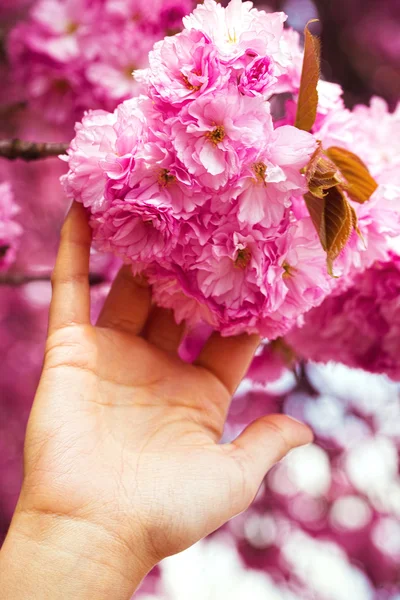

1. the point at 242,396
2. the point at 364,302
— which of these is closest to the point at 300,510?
the point at 242,396

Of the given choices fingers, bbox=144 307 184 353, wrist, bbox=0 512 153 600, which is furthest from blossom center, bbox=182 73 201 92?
wrist, bbox=0 512 153 600

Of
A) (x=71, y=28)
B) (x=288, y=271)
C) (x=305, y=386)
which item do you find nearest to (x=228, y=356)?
(x=288, y=271)

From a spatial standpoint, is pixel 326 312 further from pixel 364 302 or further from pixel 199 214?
pixel 199 214

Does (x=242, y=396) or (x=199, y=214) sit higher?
(x=199, y=214)

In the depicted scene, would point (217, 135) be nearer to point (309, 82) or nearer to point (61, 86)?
point (309, 82)

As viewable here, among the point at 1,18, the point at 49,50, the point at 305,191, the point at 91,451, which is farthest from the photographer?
the point at 1,18

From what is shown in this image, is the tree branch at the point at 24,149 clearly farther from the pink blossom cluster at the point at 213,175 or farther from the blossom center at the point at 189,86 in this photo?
the blossom center at the point at 189,86

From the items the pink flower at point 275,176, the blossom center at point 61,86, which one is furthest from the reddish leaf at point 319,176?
the blossom center at point 61,86
